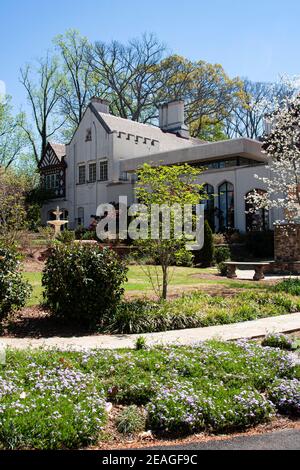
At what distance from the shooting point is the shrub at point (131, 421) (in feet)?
14.1

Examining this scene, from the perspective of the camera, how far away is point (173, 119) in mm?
41000

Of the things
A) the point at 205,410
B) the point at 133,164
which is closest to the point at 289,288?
the point at 205,410

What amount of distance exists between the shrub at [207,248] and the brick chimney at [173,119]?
2081 centimetres

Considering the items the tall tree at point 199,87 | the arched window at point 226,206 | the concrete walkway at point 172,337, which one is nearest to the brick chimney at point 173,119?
the tall tree at point 199,87

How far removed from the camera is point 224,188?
91.5 ft

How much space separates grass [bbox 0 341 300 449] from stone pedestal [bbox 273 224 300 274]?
14105 millimetres

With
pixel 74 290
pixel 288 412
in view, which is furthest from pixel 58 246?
pixel 288 412

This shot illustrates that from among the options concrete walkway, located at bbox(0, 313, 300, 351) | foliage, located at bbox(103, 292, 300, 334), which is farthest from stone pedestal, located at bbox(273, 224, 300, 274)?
concrete walkway, located at bbox(0, 313, 300, 351)

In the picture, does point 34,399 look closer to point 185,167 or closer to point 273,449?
point 273,449

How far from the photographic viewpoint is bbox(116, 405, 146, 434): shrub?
4.30 m

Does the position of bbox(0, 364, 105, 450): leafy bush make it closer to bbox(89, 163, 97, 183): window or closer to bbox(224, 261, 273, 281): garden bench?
bbox(224, 261, 273, 281): garden bench

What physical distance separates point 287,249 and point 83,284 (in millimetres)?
13487

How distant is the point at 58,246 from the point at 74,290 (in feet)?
3.91

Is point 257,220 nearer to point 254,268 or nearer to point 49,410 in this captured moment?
point 254,268
